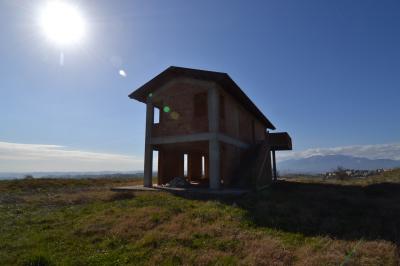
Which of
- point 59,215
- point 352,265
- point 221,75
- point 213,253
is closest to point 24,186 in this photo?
point 59,215

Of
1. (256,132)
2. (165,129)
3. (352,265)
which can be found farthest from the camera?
(256,132)

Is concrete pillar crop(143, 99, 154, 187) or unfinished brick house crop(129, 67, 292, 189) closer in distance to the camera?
unfinished brick house crop(129, 67, 292, 189)

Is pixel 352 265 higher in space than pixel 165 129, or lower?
lower

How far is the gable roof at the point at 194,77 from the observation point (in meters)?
14.8

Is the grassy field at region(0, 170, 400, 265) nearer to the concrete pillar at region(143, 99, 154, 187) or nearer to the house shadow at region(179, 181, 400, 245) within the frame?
the house shadow at region(179, 181, 400, 245)

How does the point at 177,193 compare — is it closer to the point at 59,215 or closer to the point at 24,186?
the point at 59,215

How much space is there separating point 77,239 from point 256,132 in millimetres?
19412

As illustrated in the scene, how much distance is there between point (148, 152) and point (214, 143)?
16.6 ft

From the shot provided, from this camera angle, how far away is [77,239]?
6.88 m

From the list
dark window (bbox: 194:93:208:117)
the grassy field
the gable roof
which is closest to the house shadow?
the grassy field

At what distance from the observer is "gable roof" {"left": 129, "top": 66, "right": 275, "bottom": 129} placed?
583 inches

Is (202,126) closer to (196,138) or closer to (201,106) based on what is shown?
(196,138)

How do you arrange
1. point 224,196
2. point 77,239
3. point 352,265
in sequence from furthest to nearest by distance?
1. point 224,196
2. point 77,239
3. point 352,265

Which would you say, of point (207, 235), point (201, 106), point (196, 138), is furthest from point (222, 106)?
point (207, 235)
